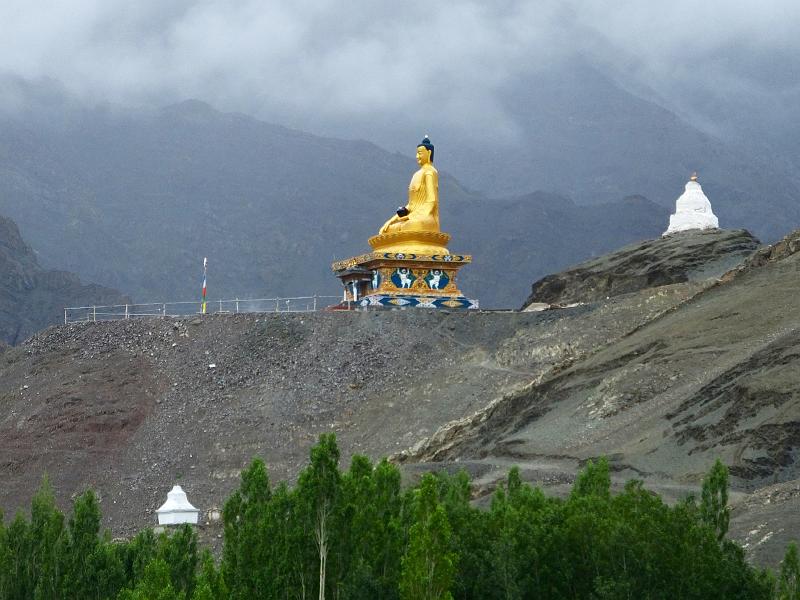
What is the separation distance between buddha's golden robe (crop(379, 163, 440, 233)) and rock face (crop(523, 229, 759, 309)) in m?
7.91

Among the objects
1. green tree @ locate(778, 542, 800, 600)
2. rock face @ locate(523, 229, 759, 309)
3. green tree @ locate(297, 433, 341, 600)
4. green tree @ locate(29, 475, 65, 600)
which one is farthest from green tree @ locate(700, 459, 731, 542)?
rock face @ locate(523, 229, 759, 309)

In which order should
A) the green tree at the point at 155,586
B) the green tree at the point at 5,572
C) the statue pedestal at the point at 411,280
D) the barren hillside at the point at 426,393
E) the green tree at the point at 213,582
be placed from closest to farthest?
1. the green tree at the point at 155,586
2. the green tree at the point at 213,582
3. the green tree at the point at 5,572
4. the barren hillside at the point at 426,393
5. the statue pedestal at the point at 411,280

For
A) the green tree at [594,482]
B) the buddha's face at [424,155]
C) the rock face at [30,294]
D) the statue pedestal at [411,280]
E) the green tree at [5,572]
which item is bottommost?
the green tree at [5,572]

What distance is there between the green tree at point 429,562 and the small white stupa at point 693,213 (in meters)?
46.6

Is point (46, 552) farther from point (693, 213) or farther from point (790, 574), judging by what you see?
point (693, 213)

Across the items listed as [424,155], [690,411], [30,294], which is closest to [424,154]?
[424,155]

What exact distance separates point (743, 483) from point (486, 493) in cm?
669

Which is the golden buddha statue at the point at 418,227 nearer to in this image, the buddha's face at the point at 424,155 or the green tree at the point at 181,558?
the buddha's face at the point at 424,155

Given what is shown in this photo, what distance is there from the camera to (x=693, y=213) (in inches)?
2682

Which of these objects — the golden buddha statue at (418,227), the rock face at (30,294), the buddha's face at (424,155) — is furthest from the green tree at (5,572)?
the rock face at (30,294)

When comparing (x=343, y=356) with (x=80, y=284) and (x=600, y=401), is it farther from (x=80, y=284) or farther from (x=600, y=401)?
(x=80, y=284)

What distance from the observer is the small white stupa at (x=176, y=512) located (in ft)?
132

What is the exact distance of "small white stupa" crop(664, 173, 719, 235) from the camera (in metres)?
67.7

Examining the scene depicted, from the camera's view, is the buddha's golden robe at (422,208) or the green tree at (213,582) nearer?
the green tree at (213,582)
